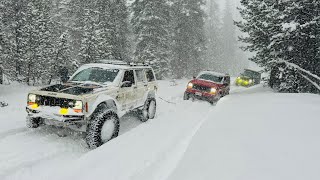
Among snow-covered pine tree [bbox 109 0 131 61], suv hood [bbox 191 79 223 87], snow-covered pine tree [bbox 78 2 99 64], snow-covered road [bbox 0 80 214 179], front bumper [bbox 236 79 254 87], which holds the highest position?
snow-covered pine tree [bbox 109 0 131 61]

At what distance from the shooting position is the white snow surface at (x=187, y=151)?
433 centimetres

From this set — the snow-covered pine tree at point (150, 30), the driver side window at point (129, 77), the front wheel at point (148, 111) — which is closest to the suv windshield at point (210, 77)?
the front wheel at point (148, 111)

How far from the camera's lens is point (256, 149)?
196 inches

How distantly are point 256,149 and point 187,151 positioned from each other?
3.98ft

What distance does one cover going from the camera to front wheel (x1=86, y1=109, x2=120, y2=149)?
7129mm

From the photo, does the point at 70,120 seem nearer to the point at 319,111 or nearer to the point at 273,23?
the point at 319,111

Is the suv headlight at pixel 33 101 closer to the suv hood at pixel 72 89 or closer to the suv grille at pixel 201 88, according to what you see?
the suv hood at pixel 72 89

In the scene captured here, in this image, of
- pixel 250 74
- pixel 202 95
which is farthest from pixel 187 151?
pixel 250 74

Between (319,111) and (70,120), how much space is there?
6544mm

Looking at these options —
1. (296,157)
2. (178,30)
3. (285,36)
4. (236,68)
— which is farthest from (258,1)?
(236,68)

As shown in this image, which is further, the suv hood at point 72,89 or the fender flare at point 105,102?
the suv hood at point 72,89

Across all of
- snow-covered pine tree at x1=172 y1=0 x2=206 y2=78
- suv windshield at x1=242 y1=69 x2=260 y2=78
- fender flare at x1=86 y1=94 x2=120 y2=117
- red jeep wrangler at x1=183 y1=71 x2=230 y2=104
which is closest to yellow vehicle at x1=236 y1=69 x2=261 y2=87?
suv windshield at x1=242 y1=69 x2=260 y2=78

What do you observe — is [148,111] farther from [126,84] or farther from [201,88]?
[201,88]

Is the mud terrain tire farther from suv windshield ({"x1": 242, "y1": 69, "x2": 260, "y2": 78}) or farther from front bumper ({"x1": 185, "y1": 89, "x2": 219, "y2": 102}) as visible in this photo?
suv windshield ({"x1": 242, "y1": 69, "x2": 260, "y2": 78})
